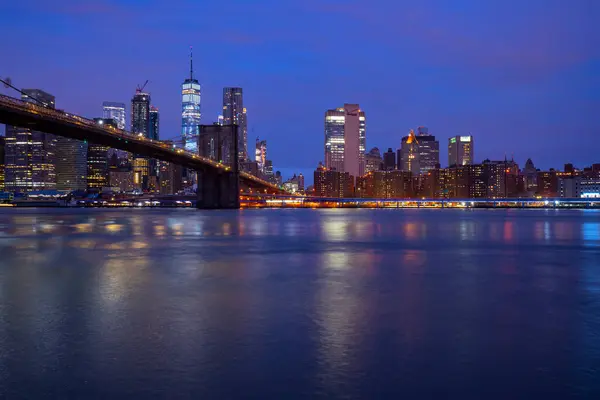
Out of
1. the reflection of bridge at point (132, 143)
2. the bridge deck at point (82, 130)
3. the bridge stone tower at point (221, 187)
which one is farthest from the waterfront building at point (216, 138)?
the bridge deck at point (82, 130)

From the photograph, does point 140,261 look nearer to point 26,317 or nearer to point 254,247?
point 254,247

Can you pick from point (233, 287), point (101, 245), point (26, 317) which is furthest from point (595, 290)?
point (101, 245)

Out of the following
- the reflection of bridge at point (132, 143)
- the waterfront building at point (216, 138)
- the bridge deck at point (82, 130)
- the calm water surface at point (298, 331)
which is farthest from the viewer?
the waterfront building at point (216, 138)

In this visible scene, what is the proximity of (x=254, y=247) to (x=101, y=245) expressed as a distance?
25.4ft

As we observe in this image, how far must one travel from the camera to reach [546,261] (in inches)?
896

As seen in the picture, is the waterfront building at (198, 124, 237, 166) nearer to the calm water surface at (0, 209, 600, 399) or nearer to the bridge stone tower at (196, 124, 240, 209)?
the bridge stone tower at (196, 124, 240, 209)

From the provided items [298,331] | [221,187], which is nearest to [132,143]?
[221,187]

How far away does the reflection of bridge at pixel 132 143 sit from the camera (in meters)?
57.2

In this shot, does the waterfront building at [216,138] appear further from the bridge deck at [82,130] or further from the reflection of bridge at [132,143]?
the bridge deck at [82,130]

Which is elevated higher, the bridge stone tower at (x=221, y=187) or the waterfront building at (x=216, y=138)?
the waterfront building at (x=216, y=138)

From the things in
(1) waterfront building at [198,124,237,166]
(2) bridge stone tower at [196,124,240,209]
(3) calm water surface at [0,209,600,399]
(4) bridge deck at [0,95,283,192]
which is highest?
(1) waterfront building at [198,124,237,166]

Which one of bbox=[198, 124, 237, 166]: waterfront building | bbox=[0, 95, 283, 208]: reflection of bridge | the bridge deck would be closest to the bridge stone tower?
bbox=[0, 95, 283, 208]: reflection of bridge

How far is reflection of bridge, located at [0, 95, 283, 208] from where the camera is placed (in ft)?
188

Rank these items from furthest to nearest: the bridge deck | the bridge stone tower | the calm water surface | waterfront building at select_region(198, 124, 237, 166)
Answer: waterfront building at select_region(198, 124, 237, 166) → the bridge stone tower → the bridge deck → the calm water surface
